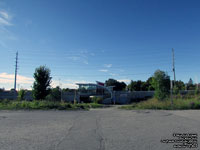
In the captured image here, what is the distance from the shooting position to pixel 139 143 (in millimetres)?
4445

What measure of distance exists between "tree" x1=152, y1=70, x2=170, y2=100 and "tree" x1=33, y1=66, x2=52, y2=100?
1992 cm

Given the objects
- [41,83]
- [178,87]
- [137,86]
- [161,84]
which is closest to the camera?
[161,84]

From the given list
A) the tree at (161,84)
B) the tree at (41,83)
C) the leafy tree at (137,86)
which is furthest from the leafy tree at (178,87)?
the leafy tree at (137,86)

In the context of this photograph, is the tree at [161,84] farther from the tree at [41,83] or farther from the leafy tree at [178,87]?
the tree at [41,83]

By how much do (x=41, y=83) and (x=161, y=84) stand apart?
21.7m

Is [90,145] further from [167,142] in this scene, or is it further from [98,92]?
[98,92]

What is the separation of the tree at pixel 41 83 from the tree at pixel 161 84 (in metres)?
19.9

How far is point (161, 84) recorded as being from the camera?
21.7 meters

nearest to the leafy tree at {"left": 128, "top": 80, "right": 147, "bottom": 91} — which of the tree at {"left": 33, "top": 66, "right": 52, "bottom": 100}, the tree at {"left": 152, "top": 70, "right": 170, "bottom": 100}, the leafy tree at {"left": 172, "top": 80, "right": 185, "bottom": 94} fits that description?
the leafy tree at {"left": 172, "top": 80, "right": 185, "bottom": 94}

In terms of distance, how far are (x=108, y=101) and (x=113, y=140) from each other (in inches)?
1068

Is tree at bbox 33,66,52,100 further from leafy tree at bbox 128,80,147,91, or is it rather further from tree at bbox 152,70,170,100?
leafy tree at bbox 128,80,147,91

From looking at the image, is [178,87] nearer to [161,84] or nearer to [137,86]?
[161,84]

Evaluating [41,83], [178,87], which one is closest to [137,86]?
[178,87]

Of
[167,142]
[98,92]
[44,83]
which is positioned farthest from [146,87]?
[167,142]
